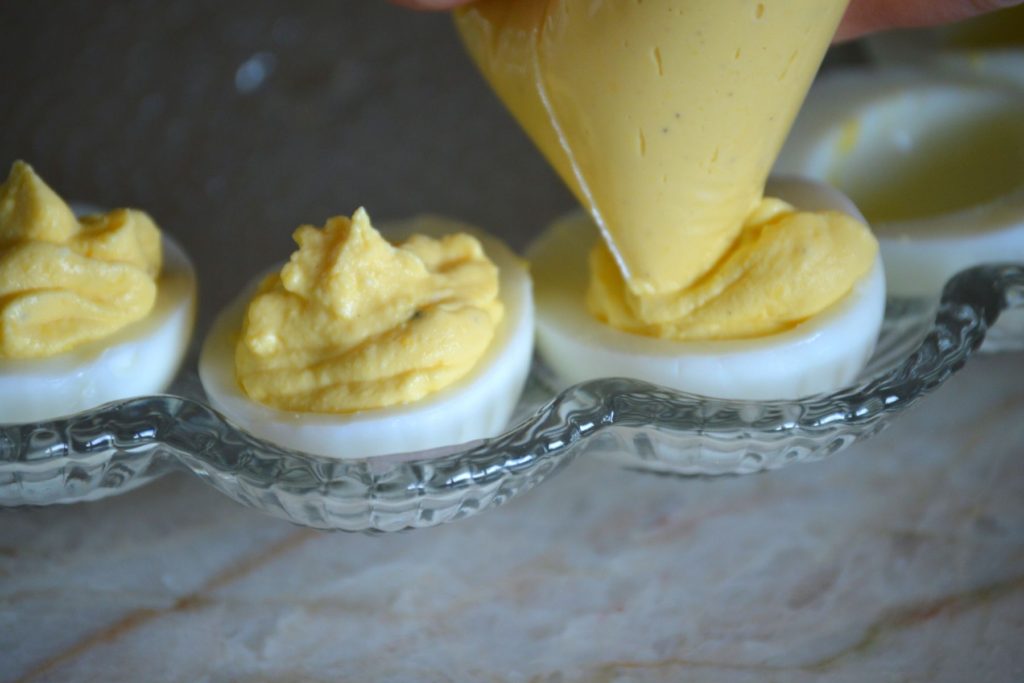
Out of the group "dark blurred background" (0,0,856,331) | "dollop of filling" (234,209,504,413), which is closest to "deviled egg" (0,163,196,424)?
"dollop of filling" (234,209,504,413)

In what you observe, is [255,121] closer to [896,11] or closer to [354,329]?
[354,329]

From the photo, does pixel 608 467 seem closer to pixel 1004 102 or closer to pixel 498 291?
pixel 498 291

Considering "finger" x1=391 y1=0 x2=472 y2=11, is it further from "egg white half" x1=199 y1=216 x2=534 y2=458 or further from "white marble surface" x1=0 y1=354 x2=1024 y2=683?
"white marble surface" x1=0 y1=354 x2=1024 y2=683

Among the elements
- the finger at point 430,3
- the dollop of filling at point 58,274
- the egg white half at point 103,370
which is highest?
the finger at point 430,3

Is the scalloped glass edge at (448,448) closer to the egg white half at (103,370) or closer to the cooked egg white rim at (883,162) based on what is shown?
the egg white half at (103,370)

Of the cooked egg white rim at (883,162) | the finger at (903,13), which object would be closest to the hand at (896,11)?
the finger at (903,13)
